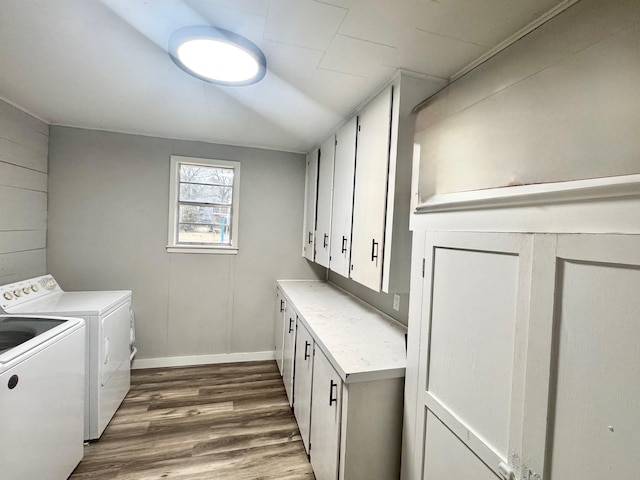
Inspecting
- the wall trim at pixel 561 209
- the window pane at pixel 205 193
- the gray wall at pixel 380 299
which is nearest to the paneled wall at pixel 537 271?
the wall trim at pixel 561 209

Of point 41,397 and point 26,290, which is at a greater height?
point 26,290

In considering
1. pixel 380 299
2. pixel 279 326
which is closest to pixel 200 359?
pixel 279 326

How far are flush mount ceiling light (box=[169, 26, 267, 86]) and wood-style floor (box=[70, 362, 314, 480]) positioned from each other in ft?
7.64

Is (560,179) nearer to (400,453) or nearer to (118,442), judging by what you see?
(400,453)

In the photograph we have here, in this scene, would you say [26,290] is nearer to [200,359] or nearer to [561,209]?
[200,359]

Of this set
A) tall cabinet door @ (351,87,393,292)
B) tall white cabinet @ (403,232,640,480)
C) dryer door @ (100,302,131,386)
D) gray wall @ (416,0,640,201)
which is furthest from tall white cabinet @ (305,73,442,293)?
dryer door @ (100,302,131,386)

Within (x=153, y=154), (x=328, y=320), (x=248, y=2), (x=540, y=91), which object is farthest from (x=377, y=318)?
(x=153, y=154)

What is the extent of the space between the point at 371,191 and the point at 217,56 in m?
1.09

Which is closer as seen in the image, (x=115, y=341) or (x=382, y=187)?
(x=382, y=187)

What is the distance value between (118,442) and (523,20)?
10.6ft

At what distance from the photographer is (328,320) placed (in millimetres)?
2066

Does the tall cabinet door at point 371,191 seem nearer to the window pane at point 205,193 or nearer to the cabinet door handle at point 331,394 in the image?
the cabinet door handle at point 331,394

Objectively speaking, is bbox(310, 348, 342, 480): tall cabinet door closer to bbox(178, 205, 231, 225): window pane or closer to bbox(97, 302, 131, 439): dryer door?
bbox(97, 302, 131, 439): dryer door

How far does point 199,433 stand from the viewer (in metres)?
2.16
